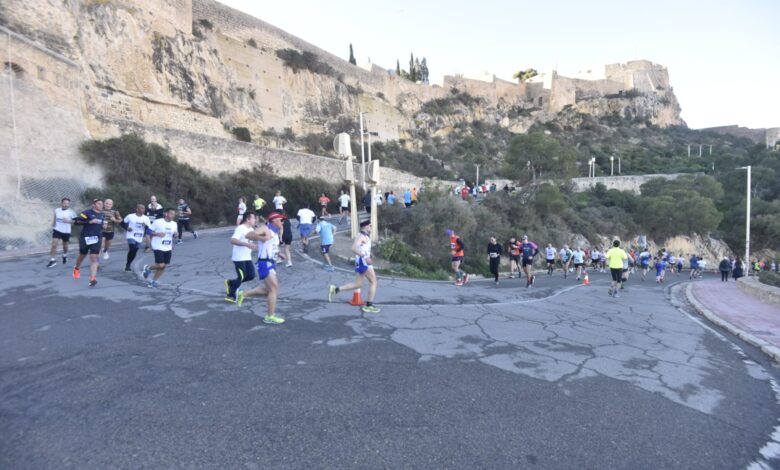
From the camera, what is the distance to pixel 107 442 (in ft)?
10.4

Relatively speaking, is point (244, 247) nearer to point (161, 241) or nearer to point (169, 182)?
point (161, 241)

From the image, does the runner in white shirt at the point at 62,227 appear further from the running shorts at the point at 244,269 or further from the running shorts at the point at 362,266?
the running shorts at the point at 362,266

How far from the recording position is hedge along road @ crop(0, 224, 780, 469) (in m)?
3.21

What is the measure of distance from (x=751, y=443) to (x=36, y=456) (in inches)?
219

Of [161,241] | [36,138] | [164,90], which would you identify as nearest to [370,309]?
[161,241]

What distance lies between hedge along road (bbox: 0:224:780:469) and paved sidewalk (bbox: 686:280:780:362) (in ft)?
1.53

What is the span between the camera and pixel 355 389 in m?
4.25

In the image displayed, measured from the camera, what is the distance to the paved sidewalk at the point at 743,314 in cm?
766

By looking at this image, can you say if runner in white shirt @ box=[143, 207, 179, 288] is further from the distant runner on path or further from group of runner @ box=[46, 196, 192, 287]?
the distant runner on path

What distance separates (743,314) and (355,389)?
10871 mm

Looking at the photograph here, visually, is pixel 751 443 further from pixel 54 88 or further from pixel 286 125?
pixel 286 125

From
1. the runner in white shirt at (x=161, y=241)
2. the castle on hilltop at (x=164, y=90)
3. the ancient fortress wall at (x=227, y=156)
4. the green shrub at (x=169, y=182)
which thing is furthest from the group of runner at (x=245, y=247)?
the ancient fortress wall at (x=227, y=156)

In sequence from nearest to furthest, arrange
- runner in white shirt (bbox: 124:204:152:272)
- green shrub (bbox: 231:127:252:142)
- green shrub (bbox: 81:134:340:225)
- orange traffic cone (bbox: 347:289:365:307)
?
orange traffic cone (bbox: 347:289:365:307), runner in white shirt (bbox: 124:204:152:272), green shrub (bbox: 81:134:340:225), green shrub (bbox: 231:127:252:142)

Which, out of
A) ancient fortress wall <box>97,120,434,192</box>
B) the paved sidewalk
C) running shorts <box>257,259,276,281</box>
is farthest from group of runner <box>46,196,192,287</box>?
the paved sidewalk
